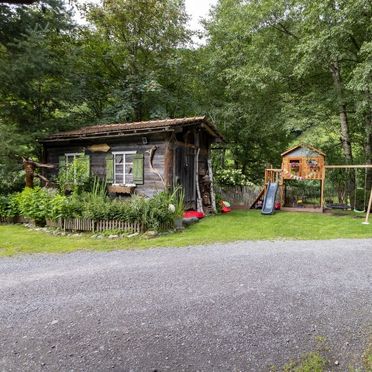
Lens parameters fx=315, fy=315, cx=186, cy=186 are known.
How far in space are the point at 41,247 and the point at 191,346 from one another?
535 centimetres

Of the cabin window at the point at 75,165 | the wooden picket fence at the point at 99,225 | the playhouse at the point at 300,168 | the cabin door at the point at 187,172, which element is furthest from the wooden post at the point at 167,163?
the playhouse at the point at 300,168

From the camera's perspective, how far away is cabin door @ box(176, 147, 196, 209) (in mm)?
11711

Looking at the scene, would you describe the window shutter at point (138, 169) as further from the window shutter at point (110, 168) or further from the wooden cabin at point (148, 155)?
the window shutter at point (110, 168)

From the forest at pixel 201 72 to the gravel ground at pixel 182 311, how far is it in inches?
315

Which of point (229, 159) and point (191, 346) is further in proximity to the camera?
point (229, 159)

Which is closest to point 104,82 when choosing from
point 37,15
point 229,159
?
point 37,15

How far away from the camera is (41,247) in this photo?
281 inches

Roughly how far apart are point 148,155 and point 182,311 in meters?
8.19

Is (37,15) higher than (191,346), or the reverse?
(37,15)

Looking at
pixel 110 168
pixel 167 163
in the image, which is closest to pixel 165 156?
pixel 167 163

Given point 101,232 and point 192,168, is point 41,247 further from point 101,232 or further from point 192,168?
point 192,168

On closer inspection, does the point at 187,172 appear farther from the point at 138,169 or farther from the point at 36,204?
the point at 36,204

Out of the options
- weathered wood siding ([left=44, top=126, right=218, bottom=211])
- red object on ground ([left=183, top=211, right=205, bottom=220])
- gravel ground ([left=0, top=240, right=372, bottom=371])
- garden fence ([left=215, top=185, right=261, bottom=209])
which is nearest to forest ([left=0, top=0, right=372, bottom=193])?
weathered wood siding ([left=44, top=126, right=218, bottom=211])

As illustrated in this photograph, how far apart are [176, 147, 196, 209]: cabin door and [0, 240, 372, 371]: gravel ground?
6039 millimetres
